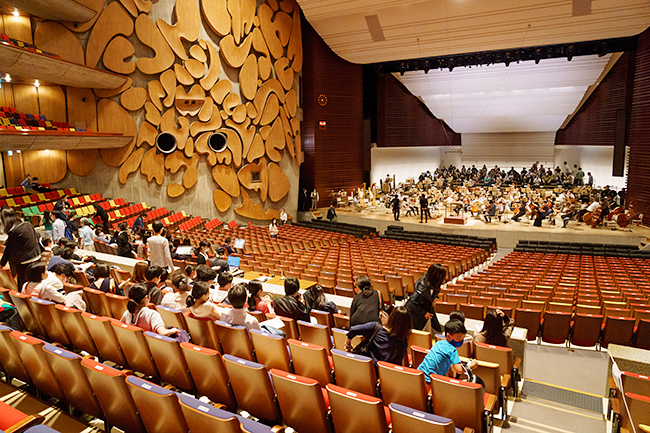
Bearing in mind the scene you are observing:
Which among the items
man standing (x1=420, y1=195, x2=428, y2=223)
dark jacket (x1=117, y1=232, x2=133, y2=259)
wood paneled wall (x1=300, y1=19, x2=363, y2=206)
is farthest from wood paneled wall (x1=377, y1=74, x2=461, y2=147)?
dark jacket (x1=117, y1=232, x2=133, y2=259)

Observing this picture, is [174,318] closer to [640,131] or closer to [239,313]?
[239,313]

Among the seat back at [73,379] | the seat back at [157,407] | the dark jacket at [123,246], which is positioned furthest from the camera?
the dark jacket at [123,246]

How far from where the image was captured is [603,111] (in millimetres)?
20703

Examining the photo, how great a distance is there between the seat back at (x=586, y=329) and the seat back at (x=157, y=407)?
500cm

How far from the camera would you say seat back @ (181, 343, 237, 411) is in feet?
9.52

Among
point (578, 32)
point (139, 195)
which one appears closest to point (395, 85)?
point (578, 32)

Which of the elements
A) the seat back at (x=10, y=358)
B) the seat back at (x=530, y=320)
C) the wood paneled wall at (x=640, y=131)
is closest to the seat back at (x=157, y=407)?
the seat back at (x=10, y=358)

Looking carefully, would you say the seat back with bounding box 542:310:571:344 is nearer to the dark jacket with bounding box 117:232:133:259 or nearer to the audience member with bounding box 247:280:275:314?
the audience member with bounding box 247:280:275:314

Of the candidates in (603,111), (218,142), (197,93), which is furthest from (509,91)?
(197,93)

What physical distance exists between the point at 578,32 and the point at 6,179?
67.1 feet

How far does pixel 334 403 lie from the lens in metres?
2.51

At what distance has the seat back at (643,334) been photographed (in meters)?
5.13

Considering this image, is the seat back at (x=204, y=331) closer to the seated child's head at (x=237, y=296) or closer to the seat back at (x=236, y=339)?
the seat back at (x=236, y=339)

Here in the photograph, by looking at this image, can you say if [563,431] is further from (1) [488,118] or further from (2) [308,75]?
(1) [488,118]
